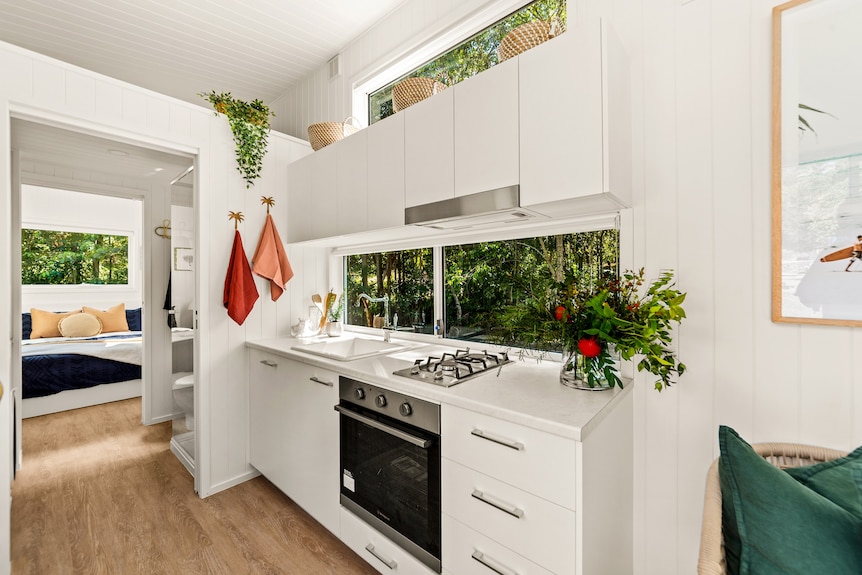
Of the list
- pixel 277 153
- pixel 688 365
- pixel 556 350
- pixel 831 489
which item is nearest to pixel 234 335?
pixel 277 153

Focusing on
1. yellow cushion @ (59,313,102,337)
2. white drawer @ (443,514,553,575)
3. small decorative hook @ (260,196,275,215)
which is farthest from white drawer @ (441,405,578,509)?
yellow cushion @ (59,313,102,337)

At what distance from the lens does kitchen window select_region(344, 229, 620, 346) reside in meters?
1.78

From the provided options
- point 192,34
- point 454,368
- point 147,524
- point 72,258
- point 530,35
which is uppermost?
point 192,34

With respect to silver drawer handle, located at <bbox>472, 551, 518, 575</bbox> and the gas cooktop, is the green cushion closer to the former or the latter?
silver drawer handle, located at <bbox>472, 551, 518, 575</bbox>

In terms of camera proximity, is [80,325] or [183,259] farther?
[80,325]

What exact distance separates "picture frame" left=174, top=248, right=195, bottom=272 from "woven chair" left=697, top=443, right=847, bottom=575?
121 inches

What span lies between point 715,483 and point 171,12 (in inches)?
144

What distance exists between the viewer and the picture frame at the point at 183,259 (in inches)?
109

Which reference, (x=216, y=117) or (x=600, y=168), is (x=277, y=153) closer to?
(x=216, y=117)

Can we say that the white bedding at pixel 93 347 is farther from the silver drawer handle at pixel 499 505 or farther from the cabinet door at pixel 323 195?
the silver drawer handle at pixel 499 505

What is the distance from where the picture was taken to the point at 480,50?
7.40 feet

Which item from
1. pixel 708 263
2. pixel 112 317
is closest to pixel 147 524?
pixel 708 263

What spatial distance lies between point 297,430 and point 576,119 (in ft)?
6.50

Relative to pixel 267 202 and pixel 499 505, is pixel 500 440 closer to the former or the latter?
pixel 499 505
